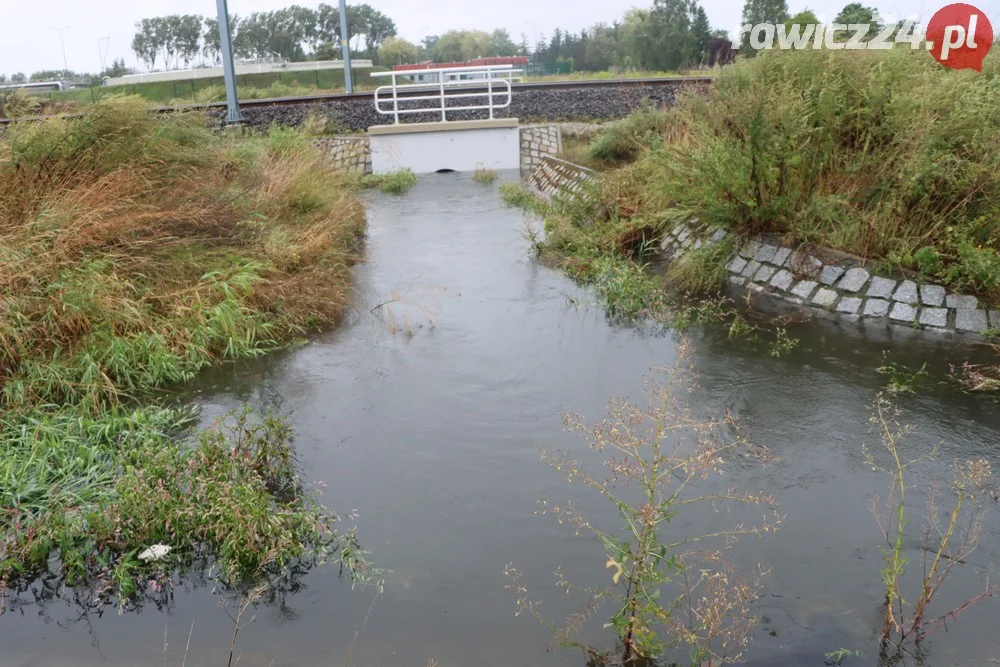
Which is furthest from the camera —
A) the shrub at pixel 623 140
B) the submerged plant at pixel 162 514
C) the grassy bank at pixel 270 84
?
the grassy bank at pixel 270 84

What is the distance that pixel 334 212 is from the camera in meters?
10.7

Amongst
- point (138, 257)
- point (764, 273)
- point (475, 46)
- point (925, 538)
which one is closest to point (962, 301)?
point (764, 273)

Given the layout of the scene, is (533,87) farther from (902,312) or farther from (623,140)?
(902,312)

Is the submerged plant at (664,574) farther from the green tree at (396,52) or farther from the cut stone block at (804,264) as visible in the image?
the green tree at (396,52)

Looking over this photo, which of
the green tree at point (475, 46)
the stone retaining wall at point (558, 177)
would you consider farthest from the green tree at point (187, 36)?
the stone retaining wall at point (558, 177)

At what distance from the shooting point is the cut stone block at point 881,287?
7305 mm

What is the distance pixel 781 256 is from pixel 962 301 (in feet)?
5.75

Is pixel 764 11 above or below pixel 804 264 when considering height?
above

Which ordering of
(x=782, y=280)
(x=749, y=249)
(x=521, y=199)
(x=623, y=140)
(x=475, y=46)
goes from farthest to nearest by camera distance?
(x=475, y=46) → (x=623, y=140) → (x=521, y=199) → (x=749, y=249) → (x=782, y=280)

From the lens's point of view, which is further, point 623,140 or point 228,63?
point 228,63

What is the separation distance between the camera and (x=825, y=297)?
763cm

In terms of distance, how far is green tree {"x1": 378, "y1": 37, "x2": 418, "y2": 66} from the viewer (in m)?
64.5

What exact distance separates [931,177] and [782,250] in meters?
1.47

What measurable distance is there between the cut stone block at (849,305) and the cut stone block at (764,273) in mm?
856
